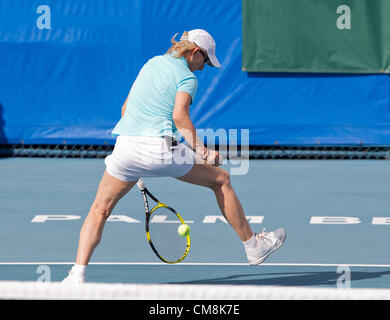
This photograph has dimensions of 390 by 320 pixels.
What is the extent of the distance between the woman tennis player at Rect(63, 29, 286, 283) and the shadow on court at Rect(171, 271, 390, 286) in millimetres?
662

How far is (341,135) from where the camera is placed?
1259 cm

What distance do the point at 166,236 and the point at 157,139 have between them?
722 millimetres

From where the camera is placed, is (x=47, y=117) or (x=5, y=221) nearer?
(x=5, y=221)

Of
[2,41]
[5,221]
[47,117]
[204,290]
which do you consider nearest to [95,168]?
[47,117]

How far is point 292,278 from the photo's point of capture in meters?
5.83

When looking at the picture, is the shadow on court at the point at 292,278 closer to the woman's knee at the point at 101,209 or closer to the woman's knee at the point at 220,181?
the woman's knee at the point at 220,181

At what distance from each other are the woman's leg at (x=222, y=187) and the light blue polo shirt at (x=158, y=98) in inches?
10.9

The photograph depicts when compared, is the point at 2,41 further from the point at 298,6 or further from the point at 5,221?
the point at 5,221

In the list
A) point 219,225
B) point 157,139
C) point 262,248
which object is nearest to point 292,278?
point 262,248

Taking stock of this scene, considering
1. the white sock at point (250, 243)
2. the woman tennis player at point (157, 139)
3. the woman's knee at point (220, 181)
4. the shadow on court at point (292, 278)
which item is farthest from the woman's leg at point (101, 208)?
the white sock at point (250, 243)

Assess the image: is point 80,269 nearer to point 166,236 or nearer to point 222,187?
point 166,236

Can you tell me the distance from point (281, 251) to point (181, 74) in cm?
193

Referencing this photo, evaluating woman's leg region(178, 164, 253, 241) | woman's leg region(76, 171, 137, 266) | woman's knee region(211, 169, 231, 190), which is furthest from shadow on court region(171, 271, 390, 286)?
woman's leg region(76, 171, 137, 266)

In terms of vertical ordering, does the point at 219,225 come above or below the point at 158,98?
below
